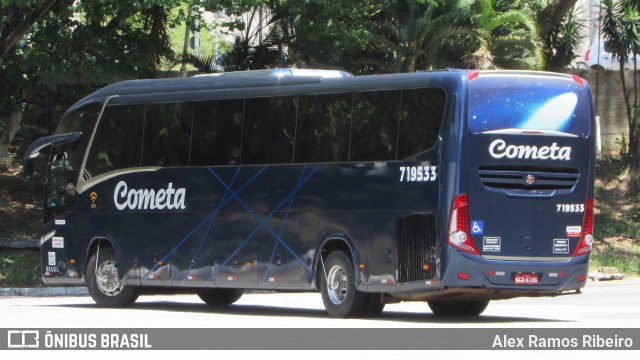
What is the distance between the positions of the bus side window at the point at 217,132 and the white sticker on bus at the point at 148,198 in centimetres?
63

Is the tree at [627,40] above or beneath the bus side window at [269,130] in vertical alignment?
above

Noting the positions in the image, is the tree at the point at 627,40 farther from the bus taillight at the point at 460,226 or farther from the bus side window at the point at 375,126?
the bus taillight at the point at 460,226

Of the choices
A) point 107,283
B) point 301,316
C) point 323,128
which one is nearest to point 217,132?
point 323,128

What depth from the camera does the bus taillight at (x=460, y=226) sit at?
1609cm

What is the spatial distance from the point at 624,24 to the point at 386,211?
79.7 feet

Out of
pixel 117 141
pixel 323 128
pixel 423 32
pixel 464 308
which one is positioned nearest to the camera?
pixel 323 128

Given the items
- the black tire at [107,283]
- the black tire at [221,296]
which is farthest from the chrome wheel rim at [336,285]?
the black tire at [107,283]

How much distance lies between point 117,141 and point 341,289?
5353mm

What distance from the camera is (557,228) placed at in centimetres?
1661

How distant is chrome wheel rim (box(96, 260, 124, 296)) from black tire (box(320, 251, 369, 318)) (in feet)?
14.9

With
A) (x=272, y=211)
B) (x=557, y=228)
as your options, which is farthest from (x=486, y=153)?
(x=272, y=211)

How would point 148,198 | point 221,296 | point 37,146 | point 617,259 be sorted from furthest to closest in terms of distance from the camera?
point 617,259 → point 221,296 → point 37,146 → point 148,198

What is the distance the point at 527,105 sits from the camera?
16.5m

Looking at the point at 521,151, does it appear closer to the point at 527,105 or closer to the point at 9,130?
the point at 527,105
